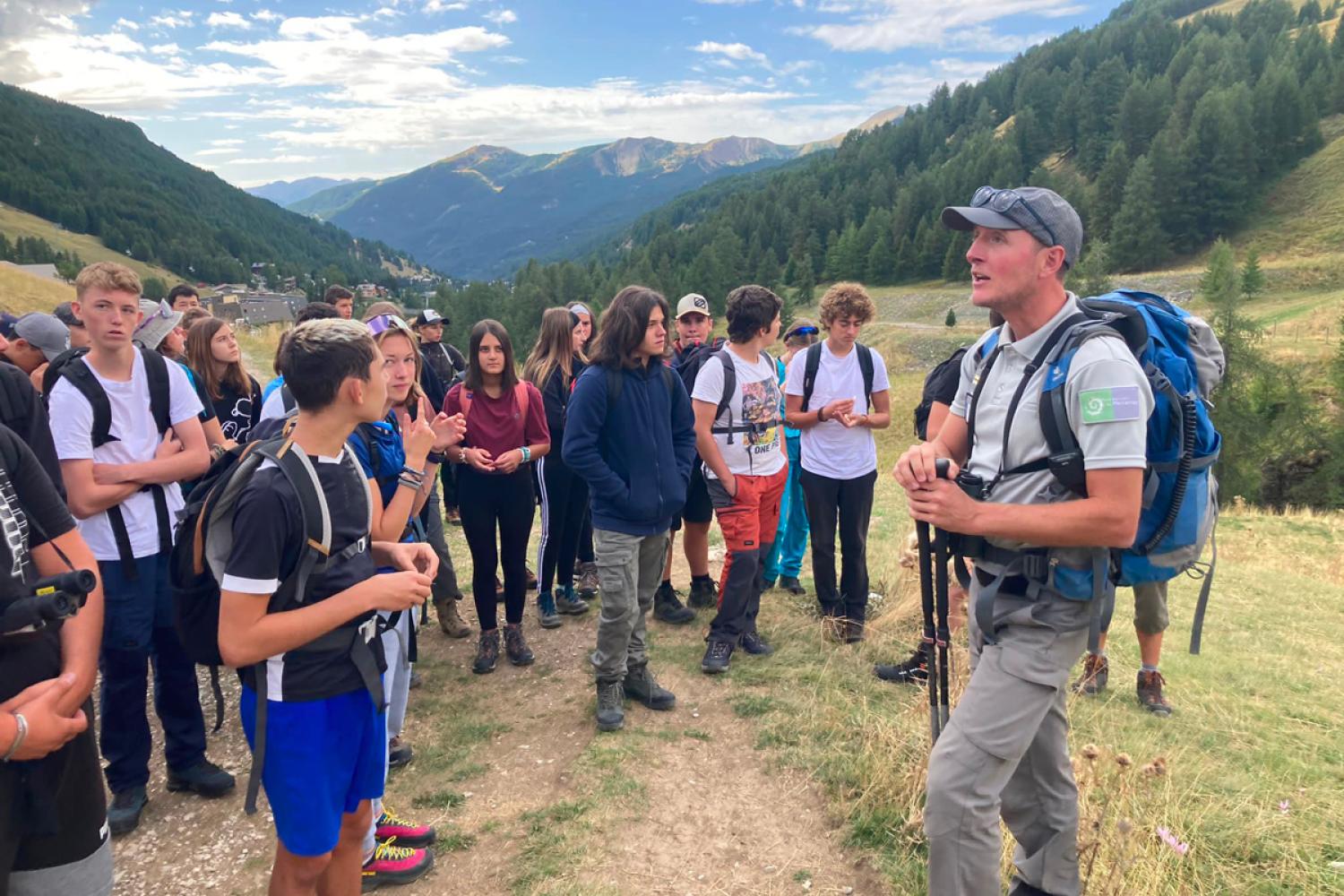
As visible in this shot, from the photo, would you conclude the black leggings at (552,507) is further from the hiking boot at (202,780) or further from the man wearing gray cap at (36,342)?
the man wearing gray cap at (36,342)

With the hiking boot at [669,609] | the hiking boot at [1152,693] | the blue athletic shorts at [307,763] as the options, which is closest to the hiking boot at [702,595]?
the hiking boot at [669,609]

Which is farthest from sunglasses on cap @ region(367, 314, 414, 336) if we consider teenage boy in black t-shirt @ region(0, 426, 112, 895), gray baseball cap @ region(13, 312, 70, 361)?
teenage boy in black t-shirt @ region(0, 426, 112, 895)

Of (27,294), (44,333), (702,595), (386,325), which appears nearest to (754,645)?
(702,595)

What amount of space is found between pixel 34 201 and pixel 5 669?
15451 centimetres

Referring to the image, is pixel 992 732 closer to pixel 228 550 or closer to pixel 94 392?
pixel 228 550

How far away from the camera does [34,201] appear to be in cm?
11538

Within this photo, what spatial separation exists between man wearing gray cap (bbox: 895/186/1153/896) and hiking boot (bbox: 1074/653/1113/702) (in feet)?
8.31

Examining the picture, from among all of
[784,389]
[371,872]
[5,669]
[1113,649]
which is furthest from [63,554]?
[1113,649]

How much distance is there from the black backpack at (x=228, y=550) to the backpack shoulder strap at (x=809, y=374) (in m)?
4.16

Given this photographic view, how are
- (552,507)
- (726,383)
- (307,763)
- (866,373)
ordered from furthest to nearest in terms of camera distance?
(552,507)
(866,373)
(726,383)
(307,763)

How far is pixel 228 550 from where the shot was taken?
2.28m

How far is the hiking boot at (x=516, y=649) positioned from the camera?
5637 mm

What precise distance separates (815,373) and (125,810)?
5120 millimetres

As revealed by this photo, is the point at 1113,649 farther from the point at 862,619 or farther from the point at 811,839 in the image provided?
the point at 811,839
